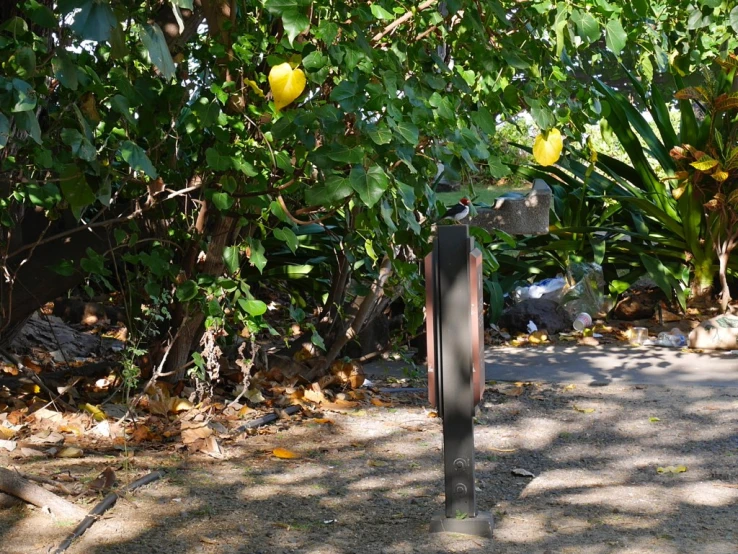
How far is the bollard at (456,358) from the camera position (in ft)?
9.76

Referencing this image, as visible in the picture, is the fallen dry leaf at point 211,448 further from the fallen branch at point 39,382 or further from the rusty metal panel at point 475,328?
the rusty metal panel at point 475,328

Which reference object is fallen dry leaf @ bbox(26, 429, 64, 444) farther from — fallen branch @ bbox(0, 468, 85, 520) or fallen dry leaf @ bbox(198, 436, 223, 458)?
fallen branch @ bbox(0, 468, 85, 520)

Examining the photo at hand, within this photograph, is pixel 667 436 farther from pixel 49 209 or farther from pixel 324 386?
pixel 49 209

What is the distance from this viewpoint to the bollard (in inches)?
117

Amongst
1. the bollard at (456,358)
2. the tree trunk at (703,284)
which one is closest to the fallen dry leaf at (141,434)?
the bollard at (456,358)

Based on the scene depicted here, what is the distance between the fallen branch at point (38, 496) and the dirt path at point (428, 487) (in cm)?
4

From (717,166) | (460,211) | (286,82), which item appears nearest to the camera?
(286,82)

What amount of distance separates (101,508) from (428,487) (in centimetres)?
116

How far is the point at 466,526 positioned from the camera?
3025 millimetres

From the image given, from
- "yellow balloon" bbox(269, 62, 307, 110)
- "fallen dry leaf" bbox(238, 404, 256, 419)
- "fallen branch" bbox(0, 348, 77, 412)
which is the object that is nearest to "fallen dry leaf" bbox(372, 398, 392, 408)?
"fallen dry leaf" bbox(238, 404, 256, 419)

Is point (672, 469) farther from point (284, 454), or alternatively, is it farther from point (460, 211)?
point (460, 211)

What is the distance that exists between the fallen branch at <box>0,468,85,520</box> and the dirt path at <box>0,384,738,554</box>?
0.04 m

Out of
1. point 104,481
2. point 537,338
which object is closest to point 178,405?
point 104,481

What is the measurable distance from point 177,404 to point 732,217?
14.0ft
